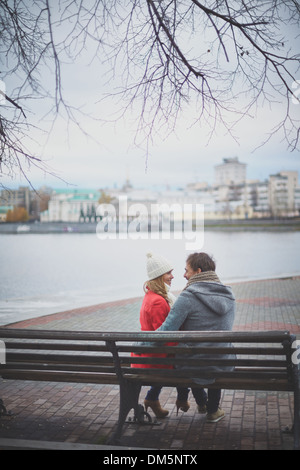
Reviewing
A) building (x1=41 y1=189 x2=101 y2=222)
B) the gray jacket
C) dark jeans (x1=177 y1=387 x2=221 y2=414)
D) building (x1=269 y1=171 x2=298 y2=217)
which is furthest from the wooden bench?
building (x1=269 y1=171 x2=298 y2=217)

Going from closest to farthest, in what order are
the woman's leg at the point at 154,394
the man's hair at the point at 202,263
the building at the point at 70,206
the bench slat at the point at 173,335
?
the bench slat at the point at 173,335, the man's hair at the point at 202,263, the woman's leg at the point at 154,394, the building at the point at 70,206

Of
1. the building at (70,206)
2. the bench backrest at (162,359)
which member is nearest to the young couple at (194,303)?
the bench backrest at (162,359)

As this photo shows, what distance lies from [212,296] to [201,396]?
3.54 feet

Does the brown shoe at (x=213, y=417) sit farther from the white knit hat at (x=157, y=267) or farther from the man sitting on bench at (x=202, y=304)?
the white knit hat at (x=157, y=267)

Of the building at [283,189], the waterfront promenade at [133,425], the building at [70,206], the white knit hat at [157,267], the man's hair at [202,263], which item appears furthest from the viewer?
the building at [283,189]

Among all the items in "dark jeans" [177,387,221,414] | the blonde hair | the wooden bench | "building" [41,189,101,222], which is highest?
"building" [41,189,101,222]

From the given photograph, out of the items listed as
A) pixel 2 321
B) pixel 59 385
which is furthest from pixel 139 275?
pixel 59 385

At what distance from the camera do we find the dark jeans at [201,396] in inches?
171

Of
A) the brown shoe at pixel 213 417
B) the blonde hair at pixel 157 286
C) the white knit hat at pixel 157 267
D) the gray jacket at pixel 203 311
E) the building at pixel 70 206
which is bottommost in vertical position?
the brown shoe at pixel 213 417

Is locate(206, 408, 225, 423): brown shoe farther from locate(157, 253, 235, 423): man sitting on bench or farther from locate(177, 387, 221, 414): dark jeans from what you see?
locate(157, 253, 235, 423): man sitting on bench

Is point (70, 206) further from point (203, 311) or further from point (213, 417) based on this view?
point (203, 311)

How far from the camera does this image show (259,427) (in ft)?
13.9

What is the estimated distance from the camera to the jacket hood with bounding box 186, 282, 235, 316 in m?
4.03
